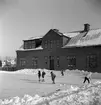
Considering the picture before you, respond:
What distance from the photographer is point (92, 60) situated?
27.2 meters

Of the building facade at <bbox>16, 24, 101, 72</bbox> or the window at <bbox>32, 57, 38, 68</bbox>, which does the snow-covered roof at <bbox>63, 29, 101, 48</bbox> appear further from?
the window at <bbox>32, 57, 38, 68</bbox>

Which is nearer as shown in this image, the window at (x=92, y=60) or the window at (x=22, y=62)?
the window at (x=92, y=60)

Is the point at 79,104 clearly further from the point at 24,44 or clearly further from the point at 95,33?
the point at 24,44

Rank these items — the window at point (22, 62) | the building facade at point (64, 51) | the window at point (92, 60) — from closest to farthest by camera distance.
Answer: the window at point (92, 60) → the building facade at point (64, 51) → the window at point (22, 62)

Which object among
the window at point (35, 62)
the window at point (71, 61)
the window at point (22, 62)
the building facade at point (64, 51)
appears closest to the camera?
the building facade at point (64, 51)

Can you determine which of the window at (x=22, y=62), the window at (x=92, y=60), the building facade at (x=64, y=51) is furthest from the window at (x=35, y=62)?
the window at (x=92, y=60)

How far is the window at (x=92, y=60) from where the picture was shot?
2702 cm

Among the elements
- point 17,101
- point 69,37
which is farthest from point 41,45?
point 17,101

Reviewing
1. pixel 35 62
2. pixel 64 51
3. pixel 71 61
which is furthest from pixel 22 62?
pixel 71 61

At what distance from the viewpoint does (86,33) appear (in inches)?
1220

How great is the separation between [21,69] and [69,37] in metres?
12.9

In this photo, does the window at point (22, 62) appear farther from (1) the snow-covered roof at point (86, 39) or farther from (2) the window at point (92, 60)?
(2) the window at point (92, 60)

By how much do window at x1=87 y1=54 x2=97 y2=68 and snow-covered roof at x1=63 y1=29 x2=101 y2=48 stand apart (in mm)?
2010

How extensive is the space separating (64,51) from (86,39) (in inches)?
178
